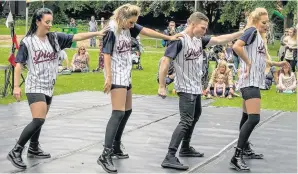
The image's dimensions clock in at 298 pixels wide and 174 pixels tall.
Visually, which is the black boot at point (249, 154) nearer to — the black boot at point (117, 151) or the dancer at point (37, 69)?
the black boot at point (117, 151)

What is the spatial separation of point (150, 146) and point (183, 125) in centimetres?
131

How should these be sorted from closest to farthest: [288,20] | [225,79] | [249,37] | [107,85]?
[107,85], [249,37], [225,79], [288,20]

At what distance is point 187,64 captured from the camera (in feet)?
24.5

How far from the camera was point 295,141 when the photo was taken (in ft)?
30.9

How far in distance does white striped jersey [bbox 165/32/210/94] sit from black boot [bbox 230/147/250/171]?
85 centimetres

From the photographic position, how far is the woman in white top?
20156 millimetres

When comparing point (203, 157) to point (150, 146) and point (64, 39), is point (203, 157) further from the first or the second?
point (64, 39)

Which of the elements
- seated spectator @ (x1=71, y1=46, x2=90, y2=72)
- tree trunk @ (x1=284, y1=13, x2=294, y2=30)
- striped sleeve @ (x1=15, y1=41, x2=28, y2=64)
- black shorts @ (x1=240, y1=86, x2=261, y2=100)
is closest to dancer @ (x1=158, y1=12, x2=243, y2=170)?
black shorts @ (x1=240, y1=86, x2=261, y2=100)

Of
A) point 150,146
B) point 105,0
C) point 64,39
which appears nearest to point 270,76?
point 150,146

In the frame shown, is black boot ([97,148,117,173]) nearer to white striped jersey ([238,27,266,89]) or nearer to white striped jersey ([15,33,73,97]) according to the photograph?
white striped jersey ([15,33,73,97])

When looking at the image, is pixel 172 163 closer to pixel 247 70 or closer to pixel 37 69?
pixel 247 70

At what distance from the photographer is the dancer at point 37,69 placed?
7.19m

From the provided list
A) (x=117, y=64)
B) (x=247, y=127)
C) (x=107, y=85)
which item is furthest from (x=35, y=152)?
(x=247, y=127)

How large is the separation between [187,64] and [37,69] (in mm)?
1736
